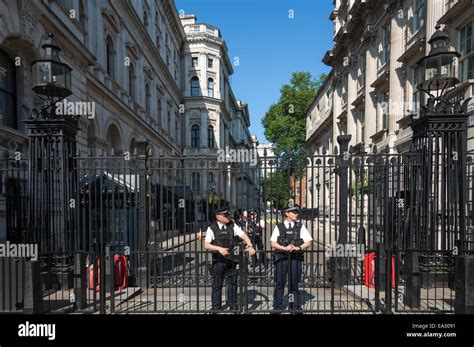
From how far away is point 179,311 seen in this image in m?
5.56

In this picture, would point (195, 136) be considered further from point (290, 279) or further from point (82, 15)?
point (290, 279)

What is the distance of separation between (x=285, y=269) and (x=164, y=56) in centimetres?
3454

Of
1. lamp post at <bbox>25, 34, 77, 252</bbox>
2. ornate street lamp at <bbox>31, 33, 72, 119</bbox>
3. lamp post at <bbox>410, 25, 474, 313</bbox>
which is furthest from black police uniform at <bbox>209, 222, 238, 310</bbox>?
ornate street lamp at <bbox>31, 33, 72, 119</bbox>

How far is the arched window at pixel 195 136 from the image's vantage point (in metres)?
48.3

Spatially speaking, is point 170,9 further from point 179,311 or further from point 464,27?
point 179,311

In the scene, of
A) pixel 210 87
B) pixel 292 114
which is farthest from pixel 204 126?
pixel 292 114

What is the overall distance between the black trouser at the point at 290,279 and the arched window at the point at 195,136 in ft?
143

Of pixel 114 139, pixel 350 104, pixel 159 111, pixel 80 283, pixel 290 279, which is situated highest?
pixel 159 111

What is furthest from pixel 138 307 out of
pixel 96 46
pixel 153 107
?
pixel 153 107

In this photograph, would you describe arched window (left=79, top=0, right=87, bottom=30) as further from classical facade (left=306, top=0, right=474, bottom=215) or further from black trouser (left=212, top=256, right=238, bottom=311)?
black trouser (left=212, top=256, right=238, bottom=311)

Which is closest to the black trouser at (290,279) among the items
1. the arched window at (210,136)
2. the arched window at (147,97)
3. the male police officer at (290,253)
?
the male police officer at (290,253)

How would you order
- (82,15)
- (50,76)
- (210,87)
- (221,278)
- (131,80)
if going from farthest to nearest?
→ 1. (210,87)
2. (131,80)
3. (82,15)
4. (50,76)
5. (221,278)

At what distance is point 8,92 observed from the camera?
10680 mm

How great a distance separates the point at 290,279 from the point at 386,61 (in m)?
17.6
